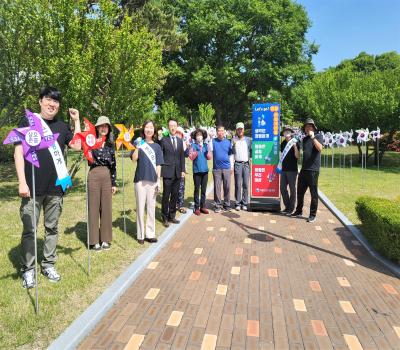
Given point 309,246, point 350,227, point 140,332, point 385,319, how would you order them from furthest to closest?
point 350,227 → point 309,246 → point 385,319 → point 140,332

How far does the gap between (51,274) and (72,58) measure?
233 inches

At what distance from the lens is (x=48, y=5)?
856 cm

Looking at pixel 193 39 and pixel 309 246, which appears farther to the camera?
pixel 193 39

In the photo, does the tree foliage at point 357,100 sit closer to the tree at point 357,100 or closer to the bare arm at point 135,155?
the tree at point 357,100

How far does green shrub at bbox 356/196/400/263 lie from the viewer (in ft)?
17.1

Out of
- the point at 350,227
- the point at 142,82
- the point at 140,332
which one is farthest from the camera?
the point at 142,82

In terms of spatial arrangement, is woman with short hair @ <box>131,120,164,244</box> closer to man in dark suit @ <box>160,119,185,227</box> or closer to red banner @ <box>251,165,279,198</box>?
man in dark suit @ <box>160,119,185,227</box>

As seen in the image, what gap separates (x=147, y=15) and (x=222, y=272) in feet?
63.3

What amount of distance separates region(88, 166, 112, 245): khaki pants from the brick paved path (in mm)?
1050

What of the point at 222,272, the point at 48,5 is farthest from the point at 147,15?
the point at 222,272

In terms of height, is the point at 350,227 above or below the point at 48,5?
below

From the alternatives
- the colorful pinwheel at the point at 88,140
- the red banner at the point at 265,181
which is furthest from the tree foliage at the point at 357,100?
the colorful pinwheel at the point at 88,140

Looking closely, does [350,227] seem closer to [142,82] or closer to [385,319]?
[385,319]

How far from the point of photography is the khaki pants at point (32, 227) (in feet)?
13.6
